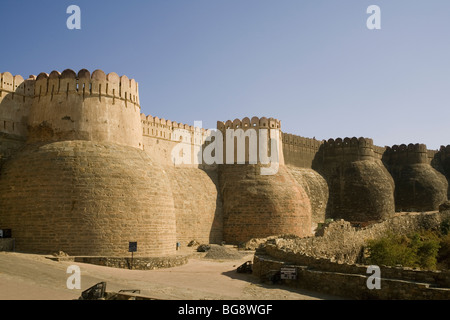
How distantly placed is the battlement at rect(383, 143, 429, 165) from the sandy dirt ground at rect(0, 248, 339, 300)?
26354 mm

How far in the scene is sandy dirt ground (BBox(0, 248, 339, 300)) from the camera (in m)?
8.57

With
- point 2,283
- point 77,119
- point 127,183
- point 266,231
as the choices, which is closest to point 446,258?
point 266,231

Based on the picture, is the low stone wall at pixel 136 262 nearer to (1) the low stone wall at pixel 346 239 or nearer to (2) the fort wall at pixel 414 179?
(1) the low stone wall at pixel 346 239

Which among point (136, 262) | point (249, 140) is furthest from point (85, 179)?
point (249, 140)

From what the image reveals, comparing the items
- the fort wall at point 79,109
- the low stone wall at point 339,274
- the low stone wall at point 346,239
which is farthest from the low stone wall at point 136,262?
the fort wall at point 79,109

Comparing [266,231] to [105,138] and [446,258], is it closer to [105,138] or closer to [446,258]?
[446,258]

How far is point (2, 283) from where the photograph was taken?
868 cm

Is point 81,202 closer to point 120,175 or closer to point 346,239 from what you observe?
point 120,175

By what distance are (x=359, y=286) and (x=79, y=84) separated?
10967 mm

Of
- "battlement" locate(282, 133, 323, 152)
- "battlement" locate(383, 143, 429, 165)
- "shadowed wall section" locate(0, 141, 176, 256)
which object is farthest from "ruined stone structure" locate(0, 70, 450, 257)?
"battlement" locate(383, 143, 429, 165)

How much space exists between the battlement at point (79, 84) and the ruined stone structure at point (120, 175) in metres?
0.03

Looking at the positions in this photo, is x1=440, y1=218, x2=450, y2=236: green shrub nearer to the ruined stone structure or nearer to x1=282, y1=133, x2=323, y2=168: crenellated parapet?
the ruined stone structure

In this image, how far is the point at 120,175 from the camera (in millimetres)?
13875
